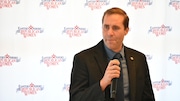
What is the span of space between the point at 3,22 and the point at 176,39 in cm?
194

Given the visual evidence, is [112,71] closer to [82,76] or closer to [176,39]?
[82,76]

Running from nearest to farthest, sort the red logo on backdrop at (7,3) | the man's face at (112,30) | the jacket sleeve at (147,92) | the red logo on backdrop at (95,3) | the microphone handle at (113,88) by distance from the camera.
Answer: the microphone handle at (113,88)
the man's face at (112,30)
the jacket sleeve at (147,92)
the red logo on backdrop at (7,3)
the red logo on backdrop at (95,3)

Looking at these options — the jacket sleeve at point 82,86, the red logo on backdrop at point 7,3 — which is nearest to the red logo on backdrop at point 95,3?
the red logo on backdrop at point 7,3

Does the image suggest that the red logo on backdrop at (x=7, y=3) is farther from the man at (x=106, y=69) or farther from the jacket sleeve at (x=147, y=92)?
the jacket sleeve at (x=147, y=92)

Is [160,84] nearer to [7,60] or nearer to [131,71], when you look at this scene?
[131,71]

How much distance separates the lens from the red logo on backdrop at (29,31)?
8.34 ft

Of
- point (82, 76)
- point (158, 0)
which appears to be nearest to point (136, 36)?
point (158, 0)

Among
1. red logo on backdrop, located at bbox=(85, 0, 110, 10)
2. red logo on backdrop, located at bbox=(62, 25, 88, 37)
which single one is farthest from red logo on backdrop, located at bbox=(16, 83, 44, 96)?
red logo on backdrop, located at bbox=(85, 0, 110, 10)

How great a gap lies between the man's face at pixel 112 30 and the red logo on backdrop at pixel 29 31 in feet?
4.62

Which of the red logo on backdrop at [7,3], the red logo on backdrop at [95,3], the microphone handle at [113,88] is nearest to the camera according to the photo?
the microphone handle at [113,88]

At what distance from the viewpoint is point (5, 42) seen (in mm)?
2543

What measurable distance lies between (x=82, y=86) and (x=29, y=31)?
1.51 metres

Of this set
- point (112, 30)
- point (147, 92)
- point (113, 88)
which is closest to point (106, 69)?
point (113, 88)

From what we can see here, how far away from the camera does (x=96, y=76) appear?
4.05 ft
